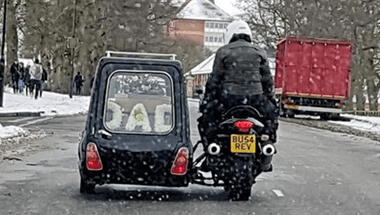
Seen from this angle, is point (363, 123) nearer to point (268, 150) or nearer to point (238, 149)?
point (268, 150)

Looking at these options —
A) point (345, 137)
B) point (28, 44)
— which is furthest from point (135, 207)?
point (28, 44)

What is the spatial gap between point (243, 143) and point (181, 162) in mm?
695

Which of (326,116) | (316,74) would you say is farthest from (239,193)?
(326,116)

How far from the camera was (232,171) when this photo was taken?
29.8 ft

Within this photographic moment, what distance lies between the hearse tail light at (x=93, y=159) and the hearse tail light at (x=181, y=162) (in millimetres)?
780

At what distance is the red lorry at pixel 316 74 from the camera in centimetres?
3716

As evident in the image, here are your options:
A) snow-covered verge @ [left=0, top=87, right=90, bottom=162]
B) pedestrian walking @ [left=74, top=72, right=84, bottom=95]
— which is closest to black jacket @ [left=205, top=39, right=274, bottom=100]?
snow-covered verge @ [left=0, top=87, right=90, bottom=162]

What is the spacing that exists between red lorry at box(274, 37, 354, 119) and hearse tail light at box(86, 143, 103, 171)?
1135 inches

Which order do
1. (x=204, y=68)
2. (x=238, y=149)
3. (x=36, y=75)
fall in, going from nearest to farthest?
(x=238, y=149) < (x=36, y=75) < (x=204, y=68)

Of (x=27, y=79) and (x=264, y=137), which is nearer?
(x=264, y=137)

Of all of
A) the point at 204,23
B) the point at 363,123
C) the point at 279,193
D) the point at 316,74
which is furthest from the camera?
the point at 204,23

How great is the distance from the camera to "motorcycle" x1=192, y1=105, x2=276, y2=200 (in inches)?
354

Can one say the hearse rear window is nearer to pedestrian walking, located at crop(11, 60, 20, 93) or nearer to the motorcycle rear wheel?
the motorcycle rear wheel

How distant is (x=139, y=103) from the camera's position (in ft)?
30.9
